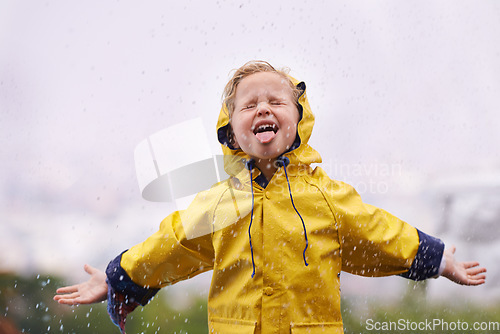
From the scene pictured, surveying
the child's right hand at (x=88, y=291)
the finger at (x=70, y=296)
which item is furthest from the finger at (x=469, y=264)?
the finger at (x=70, y=296)

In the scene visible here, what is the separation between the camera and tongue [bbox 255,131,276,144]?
1975 mm

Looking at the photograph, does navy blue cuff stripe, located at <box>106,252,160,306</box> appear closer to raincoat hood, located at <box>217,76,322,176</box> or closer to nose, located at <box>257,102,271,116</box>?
raincoat hood, located at <box>217,76,322,176</box>

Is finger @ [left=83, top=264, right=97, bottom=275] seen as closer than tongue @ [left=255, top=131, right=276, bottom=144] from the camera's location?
No

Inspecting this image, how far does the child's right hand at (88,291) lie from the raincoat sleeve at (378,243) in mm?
1094

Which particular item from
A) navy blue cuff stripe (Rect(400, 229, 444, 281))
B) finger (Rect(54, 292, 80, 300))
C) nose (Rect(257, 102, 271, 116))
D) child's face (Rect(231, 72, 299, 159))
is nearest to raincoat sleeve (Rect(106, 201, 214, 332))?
finger (Rect(54, 292, 80, 300))

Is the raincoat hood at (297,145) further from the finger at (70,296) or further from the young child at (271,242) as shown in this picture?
the finger at (70,296)

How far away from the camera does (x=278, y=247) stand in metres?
1.88

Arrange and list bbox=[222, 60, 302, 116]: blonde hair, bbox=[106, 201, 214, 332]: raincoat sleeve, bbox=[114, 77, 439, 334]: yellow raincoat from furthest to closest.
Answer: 1. bbox=[222, 60, 302, 116]: blonde hair
2. bbox=[106, 201, 214, 332]: raincoat sleeve
3. bbox=[114, 77, 439, 334]: yellow raincoat

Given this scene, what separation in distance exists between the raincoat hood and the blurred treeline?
2163mm

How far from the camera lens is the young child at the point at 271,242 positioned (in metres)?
1.86

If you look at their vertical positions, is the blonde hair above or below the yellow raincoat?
above

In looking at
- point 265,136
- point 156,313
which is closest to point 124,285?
point 265,136

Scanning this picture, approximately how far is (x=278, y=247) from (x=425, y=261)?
681 mm

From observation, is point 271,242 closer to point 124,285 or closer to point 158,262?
point 158,262
